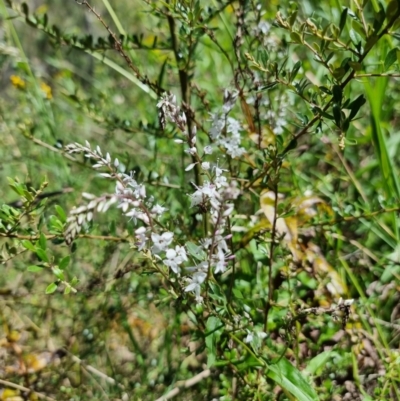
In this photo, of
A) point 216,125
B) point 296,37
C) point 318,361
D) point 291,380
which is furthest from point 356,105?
point 318,361

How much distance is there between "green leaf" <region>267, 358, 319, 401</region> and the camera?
115 cm

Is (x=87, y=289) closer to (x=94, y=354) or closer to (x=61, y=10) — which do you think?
(x=94, y=354)

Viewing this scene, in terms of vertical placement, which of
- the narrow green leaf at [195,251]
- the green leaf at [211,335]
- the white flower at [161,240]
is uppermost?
the white flower at [161,240]

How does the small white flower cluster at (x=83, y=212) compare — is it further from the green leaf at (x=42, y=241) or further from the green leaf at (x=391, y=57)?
the green leaf at (x=391, y=57)

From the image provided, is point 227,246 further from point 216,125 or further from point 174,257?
point 216,125

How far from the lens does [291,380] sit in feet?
3.86

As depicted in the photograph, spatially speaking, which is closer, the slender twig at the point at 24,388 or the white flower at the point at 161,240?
the white flower at the point at 161,240

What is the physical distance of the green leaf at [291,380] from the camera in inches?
45.2

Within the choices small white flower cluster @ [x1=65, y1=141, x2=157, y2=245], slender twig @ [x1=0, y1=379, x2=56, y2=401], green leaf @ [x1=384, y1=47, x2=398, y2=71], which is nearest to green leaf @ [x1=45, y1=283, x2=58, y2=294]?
small white flower cluster @ [x1=65, y1=141, x2=157, y2=245]

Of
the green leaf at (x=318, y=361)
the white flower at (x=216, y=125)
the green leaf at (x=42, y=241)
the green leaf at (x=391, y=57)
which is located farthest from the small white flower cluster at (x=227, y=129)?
the green leaf at (x=318, y=361)

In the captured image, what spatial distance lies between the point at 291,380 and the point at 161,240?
20.1 inches

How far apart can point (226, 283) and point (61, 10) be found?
3.40 meters

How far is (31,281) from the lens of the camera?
75.3 inches

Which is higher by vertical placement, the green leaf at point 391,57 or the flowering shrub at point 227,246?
the green leaf at point 391,57
